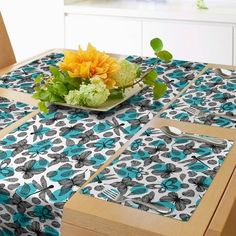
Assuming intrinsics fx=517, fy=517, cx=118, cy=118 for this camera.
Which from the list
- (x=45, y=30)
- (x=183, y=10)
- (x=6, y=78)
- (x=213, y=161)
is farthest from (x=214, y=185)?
(x=45, y=30)

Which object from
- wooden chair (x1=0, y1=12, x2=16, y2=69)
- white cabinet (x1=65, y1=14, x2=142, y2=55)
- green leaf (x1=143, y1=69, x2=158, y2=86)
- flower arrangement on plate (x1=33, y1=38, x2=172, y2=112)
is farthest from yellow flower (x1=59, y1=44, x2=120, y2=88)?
white cabinet (x1=65, y1=14, x2=142, y2=55)

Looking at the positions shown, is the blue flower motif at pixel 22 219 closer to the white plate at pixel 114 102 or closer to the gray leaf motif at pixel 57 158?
the gray leaf motif at pixel 57 158

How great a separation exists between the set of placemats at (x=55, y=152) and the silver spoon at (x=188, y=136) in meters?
0.09

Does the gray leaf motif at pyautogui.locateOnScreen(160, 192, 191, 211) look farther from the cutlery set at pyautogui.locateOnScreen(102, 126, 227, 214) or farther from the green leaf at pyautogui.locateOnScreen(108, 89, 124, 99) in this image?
the green leaf at pyautogui.locateOnScreen(108, 89, 124, 99)

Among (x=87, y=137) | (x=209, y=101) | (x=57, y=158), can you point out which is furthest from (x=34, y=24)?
(x=57, y=158)

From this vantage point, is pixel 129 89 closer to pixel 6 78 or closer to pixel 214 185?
pixel 6 78

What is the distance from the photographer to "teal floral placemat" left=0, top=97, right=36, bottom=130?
1.55 meters

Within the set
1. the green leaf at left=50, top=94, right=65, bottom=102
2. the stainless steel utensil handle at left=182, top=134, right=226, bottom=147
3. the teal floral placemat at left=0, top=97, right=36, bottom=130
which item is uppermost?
the green leaf at left=50, top=94, right=65, bottom=102

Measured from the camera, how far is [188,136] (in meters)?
1.41

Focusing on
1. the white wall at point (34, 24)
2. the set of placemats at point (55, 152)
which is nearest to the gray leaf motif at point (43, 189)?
the set of placemats at point (55, 152)

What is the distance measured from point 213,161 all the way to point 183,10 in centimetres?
205

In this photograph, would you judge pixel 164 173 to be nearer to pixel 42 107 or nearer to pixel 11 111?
pixel 42 107

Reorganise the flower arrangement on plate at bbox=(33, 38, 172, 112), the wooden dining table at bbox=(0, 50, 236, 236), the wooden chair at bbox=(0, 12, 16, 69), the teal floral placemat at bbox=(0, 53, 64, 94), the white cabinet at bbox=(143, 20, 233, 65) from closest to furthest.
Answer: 1. the wooden dining table at bbox=(0, 50, 236, 236)
2. the flower arrangement on plate at bbox=(33, 38, 172, 112)
3. the teal floral placemat at bbox=(0, 53, 64, 94)
4. the wooden chair at bbox=(0, 12, 16, 69)
5. the white cabinet at bbox=(143, 20, 233, 65)

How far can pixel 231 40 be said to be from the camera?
9.86 ft
